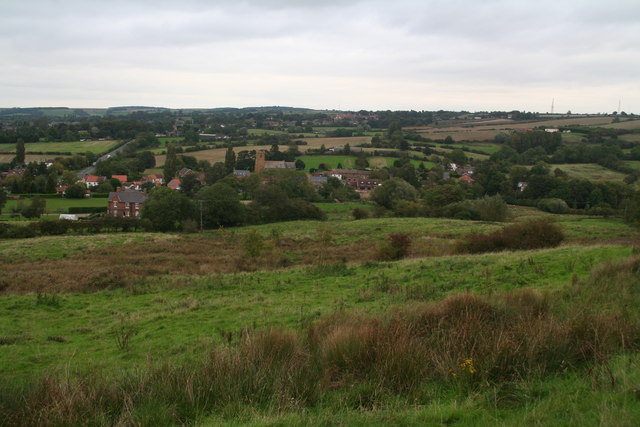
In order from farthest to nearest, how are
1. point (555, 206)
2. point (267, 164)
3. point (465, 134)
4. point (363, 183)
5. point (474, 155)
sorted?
1. point (465, 134)
2. point (474, 155)
3. point (267, 164)
4. point (363, 183)
5. point (555, 206)

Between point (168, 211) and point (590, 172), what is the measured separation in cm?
7442

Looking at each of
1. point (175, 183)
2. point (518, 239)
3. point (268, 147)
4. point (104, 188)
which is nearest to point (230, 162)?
point (175, 183)

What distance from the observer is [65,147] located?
117 metres

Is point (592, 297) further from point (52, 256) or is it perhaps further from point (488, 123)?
point (488, 123)

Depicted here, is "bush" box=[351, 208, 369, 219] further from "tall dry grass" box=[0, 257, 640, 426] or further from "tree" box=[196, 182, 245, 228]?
"tall dry grass" box=[0, 257, 640, 426]

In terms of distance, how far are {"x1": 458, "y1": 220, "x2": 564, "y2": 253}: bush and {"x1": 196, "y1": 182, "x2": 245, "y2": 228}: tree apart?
1399 inches

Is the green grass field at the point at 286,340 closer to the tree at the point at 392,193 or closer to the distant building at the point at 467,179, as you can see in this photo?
the tree at the point at 392,193

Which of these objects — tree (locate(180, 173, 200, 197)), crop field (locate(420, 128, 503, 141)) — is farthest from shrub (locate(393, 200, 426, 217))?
crop field (locate(420, 128, 503, 141))

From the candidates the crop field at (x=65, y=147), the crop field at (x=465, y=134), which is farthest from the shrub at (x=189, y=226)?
the crop field at (x=465, y=134)

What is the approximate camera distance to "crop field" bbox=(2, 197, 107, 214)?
213ft

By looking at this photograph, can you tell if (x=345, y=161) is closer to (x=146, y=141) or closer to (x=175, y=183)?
(x=175, y=183)

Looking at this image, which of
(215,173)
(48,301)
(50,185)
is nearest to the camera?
(48,301)

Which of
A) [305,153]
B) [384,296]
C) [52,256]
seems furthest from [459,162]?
[384,296]

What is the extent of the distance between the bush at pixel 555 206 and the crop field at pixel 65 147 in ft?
336
